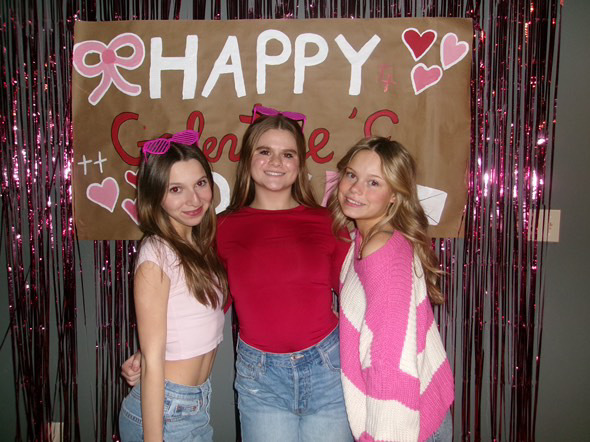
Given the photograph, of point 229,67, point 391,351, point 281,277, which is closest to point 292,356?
point 281,277

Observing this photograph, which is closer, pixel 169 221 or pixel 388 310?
pixel 388 310

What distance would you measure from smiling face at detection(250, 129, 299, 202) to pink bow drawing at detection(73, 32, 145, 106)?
1.99 feet

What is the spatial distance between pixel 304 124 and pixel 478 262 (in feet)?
2.87

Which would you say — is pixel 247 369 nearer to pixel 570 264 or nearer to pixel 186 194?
pixel 186 194

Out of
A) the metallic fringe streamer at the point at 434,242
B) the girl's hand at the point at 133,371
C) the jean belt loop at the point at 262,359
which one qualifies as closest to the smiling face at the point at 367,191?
the jean belt loop at the point at 262,359

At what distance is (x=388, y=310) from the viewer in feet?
3.22

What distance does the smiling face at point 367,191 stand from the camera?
116 cm

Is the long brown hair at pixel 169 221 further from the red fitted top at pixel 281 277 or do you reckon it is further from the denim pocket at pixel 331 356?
the denim pocket at pixel 331 356

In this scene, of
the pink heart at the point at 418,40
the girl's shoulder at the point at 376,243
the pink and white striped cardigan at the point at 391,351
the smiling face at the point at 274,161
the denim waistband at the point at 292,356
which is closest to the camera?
the pink and white striped cardigan at the point at 391,351

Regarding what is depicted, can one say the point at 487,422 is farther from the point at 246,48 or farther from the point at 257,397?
the point at 246,48

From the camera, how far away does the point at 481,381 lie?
1661 millimetres

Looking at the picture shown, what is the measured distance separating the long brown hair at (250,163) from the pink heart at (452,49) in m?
0.64

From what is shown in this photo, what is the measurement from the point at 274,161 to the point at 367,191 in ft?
1.05

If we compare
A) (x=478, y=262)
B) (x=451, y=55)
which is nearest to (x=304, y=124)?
(x=451, y=55)
